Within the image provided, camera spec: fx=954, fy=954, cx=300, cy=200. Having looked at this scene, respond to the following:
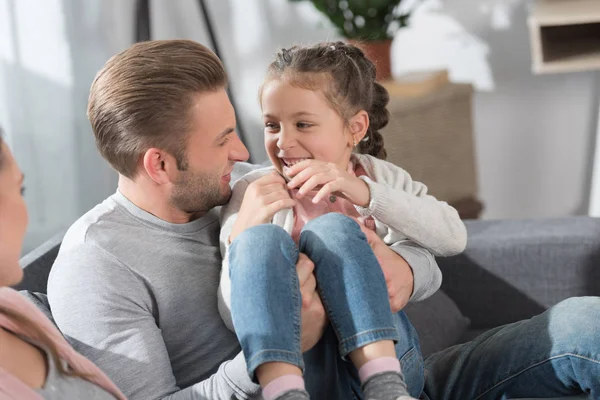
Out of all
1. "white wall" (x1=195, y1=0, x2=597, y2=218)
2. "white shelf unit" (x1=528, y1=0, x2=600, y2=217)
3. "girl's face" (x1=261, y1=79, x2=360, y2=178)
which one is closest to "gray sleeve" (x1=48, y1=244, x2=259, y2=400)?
"girl's face" (x1=261, y1=79, x2=360, y2=178)

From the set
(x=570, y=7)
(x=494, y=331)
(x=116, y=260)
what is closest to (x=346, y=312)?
(x=116, y=260)

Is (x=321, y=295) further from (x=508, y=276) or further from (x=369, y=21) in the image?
(x=369, y=21)

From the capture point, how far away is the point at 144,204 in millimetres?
1479

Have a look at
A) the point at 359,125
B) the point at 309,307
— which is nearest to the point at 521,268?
the point at 359,125

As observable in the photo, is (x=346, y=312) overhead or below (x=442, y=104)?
overhead

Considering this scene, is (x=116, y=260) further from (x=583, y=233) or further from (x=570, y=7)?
(x=570, y=7)

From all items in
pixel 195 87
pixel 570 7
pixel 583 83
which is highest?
pixel 195 87

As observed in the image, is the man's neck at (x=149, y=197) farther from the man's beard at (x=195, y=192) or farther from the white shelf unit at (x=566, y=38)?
the white shelf unit at (x=566, y=38)

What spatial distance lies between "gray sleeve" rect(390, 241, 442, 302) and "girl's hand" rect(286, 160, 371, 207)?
13cm

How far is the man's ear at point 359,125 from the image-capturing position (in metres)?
1.64

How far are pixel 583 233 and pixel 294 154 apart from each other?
25.7 inches

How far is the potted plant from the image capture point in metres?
3.02

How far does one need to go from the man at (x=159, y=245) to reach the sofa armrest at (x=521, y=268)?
0.41 meters

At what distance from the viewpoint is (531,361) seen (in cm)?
154
